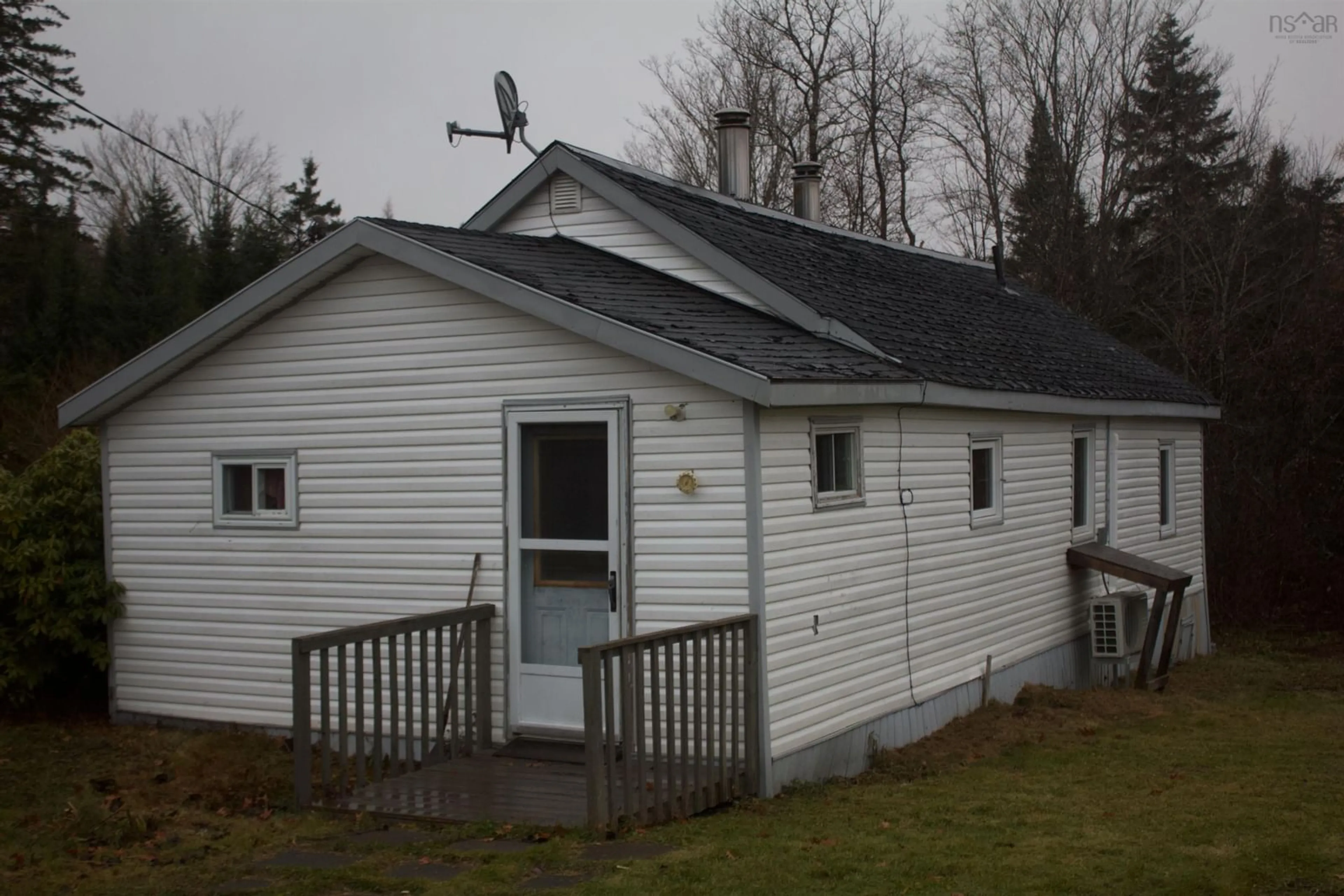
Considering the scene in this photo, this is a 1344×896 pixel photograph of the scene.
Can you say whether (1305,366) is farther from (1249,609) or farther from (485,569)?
(485,569)

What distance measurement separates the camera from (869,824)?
7637 mm

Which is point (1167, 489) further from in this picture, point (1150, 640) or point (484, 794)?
point (484, 794)

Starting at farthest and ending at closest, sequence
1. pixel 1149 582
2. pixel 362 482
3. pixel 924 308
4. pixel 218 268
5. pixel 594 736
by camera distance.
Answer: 1. pixel 218 268
2. pixel 924 308
3. pixel 1149 582
4. pixel 362 482
5. pixel 594 736

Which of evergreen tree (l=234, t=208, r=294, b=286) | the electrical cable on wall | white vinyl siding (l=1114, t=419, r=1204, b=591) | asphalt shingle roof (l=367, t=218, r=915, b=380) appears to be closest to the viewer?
asphalt shingle roof (l=367, t=218, r=915, b=380)

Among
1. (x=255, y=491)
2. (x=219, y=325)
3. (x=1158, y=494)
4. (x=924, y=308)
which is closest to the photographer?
(x=219, y=325)

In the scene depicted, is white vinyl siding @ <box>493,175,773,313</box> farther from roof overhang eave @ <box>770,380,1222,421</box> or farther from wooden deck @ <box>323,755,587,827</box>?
wooden deck @ <box>323,755,587,827</box>

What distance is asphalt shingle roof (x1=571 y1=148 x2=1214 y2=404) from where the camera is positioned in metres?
10.9

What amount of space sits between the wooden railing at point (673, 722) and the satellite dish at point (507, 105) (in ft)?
19.5

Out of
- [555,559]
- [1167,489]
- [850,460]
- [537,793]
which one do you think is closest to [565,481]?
[555,559]

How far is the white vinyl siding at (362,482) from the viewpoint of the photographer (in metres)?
8.70

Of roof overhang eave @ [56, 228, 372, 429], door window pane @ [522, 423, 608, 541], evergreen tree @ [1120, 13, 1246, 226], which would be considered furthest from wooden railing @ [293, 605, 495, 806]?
evergreen tree @ [1120, 13, 1246, 226]

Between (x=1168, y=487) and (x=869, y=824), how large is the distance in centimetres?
1068

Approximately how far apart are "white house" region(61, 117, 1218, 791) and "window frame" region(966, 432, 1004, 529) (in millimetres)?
29

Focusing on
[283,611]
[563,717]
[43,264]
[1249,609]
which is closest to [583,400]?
[563,717]
